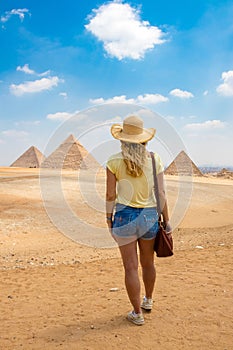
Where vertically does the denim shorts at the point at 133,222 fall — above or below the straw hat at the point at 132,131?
below

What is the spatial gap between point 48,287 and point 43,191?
474 inches

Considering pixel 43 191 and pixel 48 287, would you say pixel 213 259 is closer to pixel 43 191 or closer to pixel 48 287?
pixel 48 287

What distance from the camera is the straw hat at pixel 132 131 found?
3643mm

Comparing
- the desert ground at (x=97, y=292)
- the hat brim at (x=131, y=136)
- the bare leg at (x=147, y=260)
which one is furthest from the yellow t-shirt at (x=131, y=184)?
the desert ground at (x=97, y=292)

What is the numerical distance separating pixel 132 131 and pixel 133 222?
85 cm

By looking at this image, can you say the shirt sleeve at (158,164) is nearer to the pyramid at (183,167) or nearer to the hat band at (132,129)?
the hat band at (132,129)

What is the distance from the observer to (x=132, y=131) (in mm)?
3684

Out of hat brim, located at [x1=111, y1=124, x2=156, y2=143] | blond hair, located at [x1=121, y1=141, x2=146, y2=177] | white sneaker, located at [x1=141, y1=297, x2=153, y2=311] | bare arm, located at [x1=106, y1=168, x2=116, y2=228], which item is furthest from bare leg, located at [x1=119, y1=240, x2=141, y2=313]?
hat brim, located at [x1=111, y1=124, x2=156, y2=143]

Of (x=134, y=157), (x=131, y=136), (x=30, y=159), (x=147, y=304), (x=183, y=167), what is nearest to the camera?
(x=134, y=157)

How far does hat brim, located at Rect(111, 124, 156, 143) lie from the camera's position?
3618 millimetres

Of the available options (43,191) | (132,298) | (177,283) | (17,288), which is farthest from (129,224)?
(43,191)

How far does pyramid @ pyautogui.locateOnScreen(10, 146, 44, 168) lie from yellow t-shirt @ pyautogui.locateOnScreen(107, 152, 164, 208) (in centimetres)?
6045

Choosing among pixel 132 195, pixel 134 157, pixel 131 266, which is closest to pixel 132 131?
pixel 134 157

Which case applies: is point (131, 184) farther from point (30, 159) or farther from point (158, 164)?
point (30, 159)
